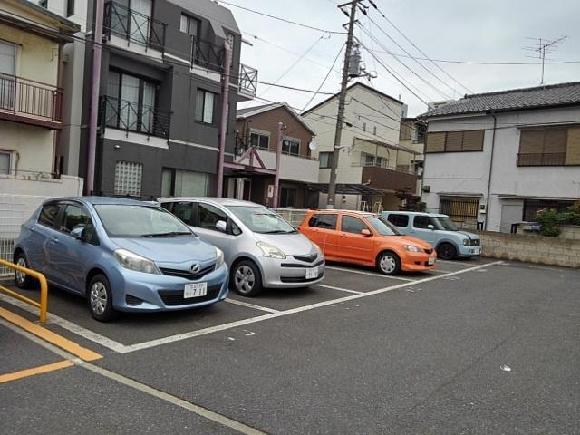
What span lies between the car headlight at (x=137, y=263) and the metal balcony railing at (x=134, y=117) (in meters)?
11.7

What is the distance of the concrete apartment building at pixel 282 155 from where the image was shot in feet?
84.5

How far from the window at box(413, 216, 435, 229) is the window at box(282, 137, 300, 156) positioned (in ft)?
44.9

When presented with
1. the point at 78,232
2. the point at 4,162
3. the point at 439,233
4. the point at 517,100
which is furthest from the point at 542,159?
the point at 4,162

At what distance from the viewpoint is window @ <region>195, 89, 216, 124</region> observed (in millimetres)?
19688

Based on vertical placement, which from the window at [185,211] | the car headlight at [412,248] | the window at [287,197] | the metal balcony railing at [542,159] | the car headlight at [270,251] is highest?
the metal balcony railing at [542,159]

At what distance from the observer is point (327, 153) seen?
3316 centimetres

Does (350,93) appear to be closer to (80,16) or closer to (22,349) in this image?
(80,16)

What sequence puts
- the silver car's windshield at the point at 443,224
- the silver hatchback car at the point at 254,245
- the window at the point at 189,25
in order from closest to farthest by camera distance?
1. the silver hatchback car at the point at 254,245
2. the silver car's windshield at the point at 443,224
3. the window at the point at 189,25

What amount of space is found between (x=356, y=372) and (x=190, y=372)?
1.54 metres

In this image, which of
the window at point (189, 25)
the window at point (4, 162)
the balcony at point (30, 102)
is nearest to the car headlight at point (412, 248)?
the balcony at point (30, 102)

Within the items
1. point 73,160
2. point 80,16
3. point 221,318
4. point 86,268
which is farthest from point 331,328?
point 80,16

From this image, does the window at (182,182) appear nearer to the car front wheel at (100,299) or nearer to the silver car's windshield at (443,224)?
the silver car's windshield at (443,224)

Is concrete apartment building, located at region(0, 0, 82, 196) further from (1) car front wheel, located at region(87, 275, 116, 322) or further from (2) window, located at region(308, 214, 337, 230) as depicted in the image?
(1) car front wheel, located at region(87, 275, 116, 322)

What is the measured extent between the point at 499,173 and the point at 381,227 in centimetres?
1170
